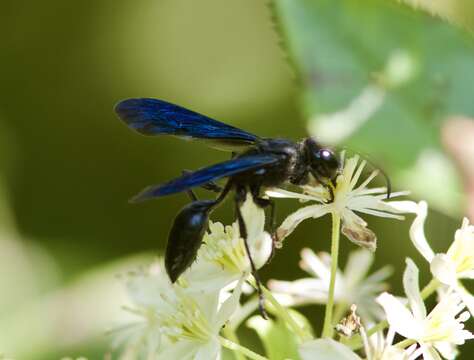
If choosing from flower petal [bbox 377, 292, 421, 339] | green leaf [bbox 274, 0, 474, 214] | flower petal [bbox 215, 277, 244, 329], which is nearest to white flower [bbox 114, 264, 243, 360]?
flower petal [bbox 215, 277, 244, 329]

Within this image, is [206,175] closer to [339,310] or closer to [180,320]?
[180,320]

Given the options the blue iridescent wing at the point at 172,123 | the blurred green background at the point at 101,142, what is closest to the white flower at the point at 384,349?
the blue iridescent wing at the point at 172,123

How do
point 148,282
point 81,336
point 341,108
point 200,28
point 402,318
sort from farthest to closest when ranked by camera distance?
point 200,28, point 81,336, point 148,282, point 402,318, point 341,108

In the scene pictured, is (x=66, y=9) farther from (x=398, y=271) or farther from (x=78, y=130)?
(x=398, y=271)

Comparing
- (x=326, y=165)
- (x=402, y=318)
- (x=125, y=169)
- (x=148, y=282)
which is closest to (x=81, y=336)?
(x=148, y=282)

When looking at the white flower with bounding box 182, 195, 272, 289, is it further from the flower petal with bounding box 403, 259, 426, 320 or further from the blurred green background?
the blurred green background

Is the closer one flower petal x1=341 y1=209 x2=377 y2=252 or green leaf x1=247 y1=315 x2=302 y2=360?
flower petal x1=341 y1=209 x2=377 y2=252

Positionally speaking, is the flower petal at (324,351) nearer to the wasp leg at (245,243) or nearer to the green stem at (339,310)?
the wasp leg at (245,243)

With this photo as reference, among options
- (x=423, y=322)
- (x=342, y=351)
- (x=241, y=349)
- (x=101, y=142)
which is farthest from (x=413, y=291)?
(x=101, y=142)
